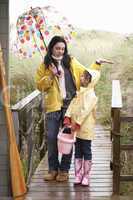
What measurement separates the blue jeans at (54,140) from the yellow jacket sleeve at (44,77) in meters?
0.26

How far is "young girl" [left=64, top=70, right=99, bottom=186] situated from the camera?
453 centimetres

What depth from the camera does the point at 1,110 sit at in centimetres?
423

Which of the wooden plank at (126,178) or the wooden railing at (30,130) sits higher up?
the wooden railing at (30,130)

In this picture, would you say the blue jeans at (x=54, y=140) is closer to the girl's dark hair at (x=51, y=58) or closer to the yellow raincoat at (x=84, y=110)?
the yellow raincoat at (x=84, y=110)

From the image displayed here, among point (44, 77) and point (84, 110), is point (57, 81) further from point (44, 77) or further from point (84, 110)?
point (84, 110)

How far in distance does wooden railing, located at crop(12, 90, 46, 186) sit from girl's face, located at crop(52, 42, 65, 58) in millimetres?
541

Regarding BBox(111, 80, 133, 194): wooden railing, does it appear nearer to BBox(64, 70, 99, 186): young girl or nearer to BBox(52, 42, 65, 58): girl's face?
BBox(64, 70, 99, 186): young girl

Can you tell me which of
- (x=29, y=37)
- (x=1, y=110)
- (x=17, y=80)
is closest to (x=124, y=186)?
(x=1, y=110)

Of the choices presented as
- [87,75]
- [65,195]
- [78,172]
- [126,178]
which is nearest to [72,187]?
[78,172]

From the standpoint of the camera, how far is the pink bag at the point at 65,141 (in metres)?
4.61

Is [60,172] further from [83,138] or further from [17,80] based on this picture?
[17,80]

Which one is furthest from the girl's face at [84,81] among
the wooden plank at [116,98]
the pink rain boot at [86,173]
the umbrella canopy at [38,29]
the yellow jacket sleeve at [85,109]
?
the umbrella canopy at [38,29]

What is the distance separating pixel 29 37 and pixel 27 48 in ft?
0.90

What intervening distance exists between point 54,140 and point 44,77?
613mm
